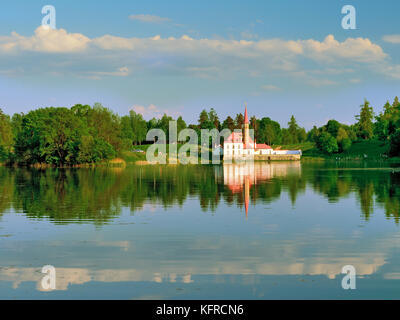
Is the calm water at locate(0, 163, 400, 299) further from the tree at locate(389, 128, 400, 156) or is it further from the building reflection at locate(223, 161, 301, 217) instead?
the tree at locate(389, 128, 400, 156)

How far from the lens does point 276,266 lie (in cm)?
1698

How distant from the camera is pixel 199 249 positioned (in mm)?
20031

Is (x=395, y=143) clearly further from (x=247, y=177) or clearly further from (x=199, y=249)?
(x=199, y=249)

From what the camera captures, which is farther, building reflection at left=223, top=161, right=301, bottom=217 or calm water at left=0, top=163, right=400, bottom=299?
building reflection at left=223, top=161, right=301, bottom=217

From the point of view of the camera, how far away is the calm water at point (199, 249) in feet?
47.6

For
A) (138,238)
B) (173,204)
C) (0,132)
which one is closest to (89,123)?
(0,132)

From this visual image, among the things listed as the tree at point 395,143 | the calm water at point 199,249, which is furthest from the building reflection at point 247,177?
the tree at point 395,143

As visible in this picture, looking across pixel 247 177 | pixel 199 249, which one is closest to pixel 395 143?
pixel 247 177

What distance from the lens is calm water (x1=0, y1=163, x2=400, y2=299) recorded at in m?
14.5

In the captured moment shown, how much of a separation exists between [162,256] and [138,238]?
14.0 feet

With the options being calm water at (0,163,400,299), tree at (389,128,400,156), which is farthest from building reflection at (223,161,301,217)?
tree at (389,128,400,156)

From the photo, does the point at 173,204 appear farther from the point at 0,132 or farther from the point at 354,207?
the point at 0,132

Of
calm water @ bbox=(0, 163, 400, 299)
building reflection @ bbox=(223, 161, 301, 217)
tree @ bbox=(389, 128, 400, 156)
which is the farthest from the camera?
tree @ bbox=(389, 128, 400, 156)

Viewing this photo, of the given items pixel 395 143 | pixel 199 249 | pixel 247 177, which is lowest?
pixel 247 177
